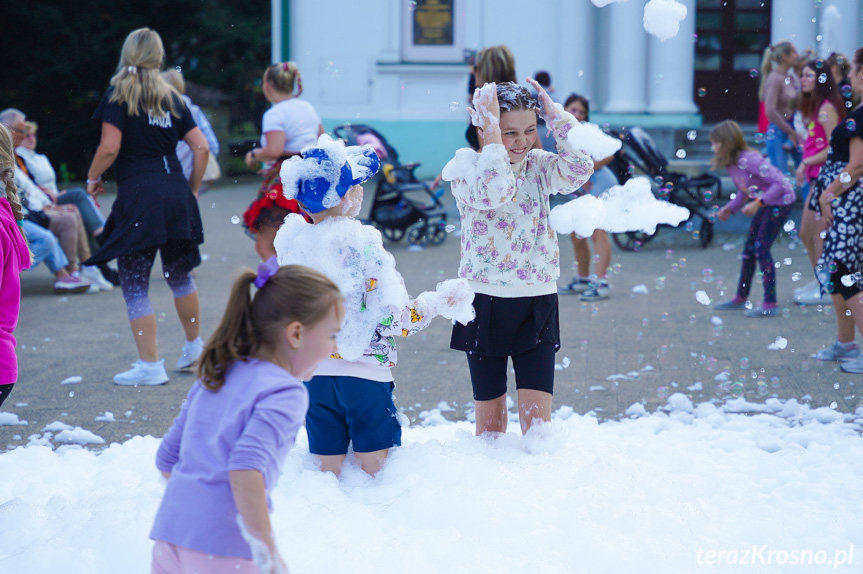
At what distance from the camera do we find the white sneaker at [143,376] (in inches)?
215

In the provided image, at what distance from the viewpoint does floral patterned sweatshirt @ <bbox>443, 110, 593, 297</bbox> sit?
11.6ft

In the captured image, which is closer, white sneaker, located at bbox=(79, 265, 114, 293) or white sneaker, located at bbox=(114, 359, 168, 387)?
white sneaker, located at bbox=(114, 359, 168, 387)

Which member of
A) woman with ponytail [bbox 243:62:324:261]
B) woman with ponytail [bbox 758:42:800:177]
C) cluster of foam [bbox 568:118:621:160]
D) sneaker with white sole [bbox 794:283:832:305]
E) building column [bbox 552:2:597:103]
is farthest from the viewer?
building column [bbox 552:2:597:103]

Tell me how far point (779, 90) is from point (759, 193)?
248 centimetres

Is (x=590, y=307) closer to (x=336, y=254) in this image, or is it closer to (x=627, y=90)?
(x=336, y=254)

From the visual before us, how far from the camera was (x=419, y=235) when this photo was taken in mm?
10773

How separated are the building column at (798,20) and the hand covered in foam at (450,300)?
12131mm

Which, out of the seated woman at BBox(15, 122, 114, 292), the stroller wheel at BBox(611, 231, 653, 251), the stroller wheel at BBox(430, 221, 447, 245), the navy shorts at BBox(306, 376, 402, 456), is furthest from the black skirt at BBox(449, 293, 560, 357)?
the stroller wheel at BBox(430, 221, 447, 245)

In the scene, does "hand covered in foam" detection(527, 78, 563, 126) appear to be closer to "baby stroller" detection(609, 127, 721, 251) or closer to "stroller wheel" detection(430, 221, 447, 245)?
"baby stroller" detection(609, 127, 721, 251)

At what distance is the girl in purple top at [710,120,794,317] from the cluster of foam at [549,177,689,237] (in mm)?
3297

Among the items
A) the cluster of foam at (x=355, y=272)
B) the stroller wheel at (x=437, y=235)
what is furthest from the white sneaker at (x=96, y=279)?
the cluster of foam at (x=355, y=272)

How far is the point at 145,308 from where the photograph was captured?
539cm

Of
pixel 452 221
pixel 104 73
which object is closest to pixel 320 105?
pixel 452 221

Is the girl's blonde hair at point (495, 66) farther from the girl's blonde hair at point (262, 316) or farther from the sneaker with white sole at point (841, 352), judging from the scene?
the girl's blonde hair at point (262, 316)
